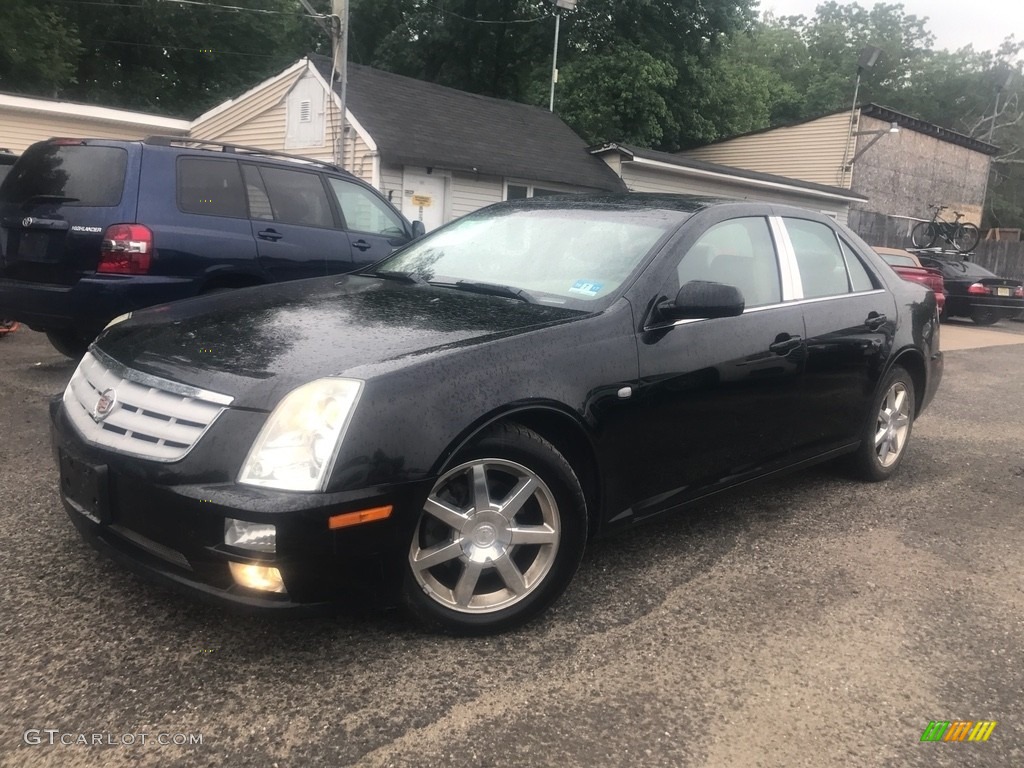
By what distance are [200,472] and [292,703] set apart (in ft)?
2.30

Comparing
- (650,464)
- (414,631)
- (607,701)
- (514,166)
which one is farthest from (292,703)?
(514,166)

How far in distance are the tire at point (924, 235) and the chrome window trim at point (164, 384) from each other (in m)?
25.9

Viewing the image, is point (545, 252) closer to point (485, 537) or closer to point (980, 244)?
point (485, 537)

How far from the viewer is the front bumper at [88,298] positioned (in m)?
5.29

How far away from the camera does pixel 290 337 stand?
286 centimetres

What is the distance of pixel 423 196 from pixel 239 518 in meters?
14.0

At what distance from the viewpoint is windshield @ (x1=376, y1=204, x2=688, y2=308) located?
338cm

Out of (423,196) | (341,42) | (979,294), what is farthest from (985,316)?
(341,42)

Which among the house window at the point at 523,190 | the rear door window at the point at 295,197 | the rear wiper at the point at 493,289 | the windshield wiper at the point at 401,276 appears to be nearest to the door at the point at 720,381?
the rear wiper at the point at 493,289

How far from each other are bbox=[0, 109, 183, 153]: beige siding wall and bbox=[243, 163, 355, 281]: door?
1461 cm

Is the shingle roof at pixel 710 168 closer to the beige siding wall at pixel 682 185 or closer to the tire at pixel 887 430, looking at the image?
the beige siding wall at pixel 682 185

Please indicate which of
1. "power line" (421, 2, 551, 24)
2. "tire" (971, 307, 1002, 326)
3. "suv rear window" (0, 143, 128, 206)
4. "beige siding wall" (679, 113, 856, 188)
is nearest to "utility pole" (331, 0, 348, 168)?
"suv rear window" (0, 143, 128, 206)

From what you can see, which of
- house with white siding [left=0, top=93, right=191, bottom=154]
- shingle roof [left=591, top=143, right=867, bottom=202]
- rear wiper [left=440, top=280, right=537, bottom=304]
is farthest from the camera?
shingle roof [left=591, top=143, right=867, bottom=202]

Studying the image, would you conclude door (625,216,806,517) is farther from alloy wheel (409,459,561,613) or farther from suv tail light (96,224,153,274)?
suv tail light (96,224,153,274)
